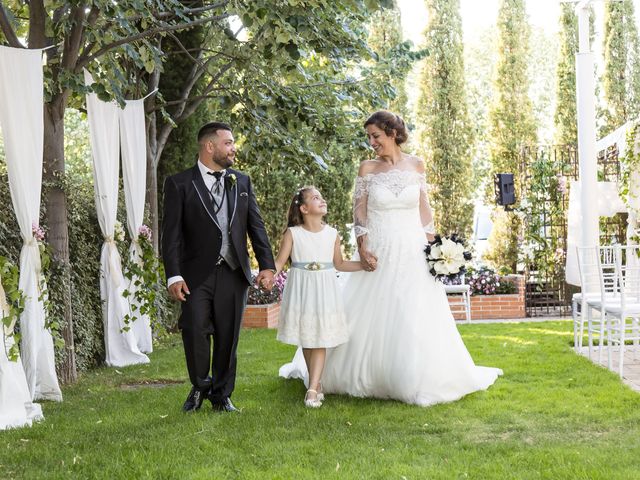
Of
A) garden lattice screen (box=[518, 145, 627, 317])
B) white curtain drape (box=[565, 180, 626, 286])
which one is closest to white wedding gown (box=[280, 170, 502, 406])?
white curtain drape (box=[565, 180, 626, 286])

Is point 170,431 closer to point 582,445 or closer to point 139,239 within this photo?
point 582,445

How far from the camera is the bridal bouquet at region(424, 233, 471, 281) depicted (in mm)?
6020

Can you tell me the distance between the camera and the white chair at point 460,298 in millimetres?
12852

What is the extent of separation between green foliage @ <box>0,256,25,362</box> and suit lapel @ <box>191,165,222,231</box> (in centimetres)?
131

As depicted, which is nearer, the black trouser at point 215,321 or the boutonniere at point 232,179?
the black trouser at point 215,321

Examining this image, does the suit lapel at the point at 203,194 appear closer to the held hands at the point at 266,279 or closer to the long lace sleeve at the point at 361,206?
the held hands at the point at 266,279

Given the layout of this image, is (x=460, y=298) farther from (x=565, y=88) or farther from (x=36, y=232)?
(x=36, y=232)

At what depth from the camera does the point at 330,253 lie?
6.02 m

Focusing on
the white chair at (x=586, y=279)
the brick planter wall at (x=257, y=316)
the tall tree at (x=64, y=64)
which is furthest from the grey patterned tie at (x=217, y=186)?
the brick planter wall at (x=257, y=316)

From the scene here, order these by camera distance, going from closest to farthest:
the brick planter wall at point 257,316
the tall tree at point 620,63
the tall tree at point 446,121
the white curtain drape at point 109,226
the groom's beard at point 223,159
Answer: the groom's beard at point 223,159 < the white curtain drape at point 109,226 < the brick planter wall at point 257,316 < the tall tree at point 446,121 < the tall tree at point 620,63

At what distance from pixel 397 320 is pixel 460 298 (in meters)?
8.31

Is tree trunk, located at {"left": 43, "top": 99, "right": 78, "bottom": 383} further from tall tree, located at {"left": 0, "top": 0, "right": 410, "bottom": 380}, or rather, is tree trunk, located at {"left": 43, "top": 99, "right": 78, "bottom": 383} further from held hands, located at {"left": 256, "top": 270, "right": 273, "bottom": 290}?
held hands, located at {"left": 256, "top": 270, "right": 273, "bottom": 290}

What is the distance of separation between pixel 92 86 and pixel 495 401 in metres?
3.70

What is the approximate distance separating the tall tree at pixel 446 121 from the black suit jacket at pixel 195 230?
12867 millimetres
